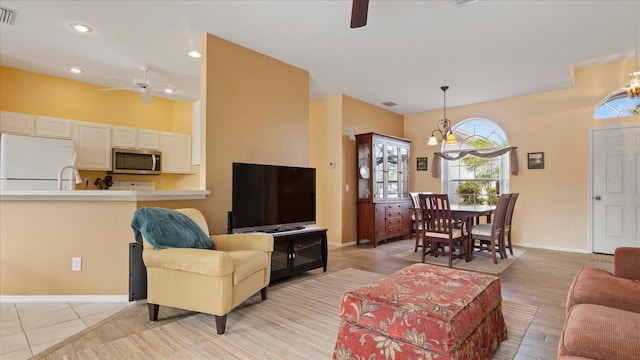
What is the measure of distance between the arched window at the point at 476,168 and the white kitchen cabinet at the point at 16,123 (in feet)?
23.4

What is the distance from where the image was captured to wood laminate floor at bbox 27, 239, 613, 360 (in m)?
2.17

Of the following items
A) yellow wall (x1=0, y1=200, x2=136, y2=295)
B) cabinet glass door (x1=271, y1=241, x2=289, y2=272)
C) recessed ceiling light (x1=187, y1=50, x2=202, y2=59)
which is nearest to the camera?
yellow wall (x1=0, y1=200, x2=136, y2=295)

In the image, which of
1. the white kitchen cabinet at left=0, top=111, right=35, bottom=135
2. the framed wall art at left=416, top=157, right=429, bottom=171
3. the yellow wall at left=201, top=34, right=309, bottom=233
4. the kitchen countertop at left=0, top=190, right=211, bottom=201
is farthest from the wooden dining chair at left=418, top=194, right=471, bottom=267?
the white kitchen cabinet at left=0, top=111, right=35, bottom=135

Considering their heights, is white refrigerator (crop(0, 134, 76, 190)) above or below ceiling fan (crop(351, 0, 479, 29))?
below

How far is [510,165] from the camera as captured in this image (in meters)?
5.91

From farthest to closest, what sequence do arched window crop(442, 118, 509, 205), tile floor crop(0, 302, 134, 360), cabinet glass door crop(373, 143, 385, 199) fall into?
arched window crop(442, 118, 509, 205)
cabinet glass door crop(373, 143, 385, 199)
tile floor crop(0, 302, 134, 360)

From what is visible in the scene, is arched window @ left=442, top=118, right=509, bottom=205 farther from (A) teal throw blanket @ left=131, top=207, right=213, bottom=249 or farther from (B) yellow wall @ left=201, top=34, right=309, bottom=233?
(A) teal throw blanket @ left=131, top=207, right=213, bottom=249

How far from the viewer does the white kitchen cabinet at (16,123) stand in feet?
14.0

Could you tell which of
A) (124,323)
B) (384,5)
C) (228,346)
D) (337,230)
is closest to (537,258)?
(337,230)

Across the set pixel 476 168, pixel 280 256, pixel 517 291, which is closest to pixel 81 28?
pixel 280 256

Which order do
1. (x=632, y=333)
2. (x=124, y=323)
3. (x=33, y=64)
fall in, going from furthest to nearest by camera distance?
(x=33, y=64)
(x=124, y=323)
(x=632, y=333)

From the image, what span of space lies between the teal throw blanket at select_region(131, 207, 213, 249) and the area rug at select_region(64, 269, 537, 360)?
61 cm

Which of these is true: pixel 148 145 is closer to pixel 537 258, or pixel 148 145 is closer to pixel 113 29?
pixel 113 29

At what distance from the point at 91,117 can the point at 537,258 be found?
7.34 metres
